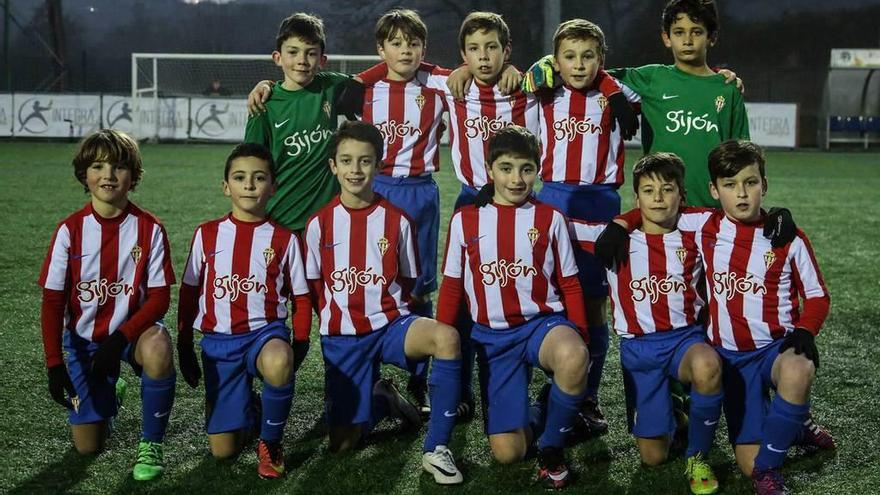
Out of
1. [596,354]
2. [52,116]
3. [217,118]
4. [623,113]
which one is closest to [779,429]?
[596,354]

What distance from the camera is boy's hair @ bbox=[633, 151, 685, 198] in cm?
323

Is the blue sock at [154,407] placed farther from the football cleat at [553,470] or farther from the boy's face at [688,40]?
the boy's face at [688,40]

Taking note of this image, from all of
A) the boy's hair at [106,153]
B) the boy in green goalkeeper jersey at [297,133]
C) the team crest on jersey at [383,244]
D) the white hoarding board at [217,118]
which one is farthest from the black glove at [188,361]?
the white hoarding board at [217,118]

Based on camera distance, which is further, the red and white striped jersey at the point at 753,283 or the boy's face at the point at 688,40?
the boy's face at the point at 688,40

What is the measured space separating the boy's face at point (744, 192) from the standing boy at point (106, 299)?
5.99ft

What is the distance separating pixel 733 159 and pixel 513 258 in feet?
2.48

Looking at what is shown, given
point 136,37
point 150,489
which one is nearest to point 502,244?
point 150,489

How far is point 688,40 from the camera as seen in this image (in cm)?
378

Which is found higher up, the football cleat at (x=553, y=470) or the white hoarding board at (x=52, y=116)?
the white hoarding board at (x=52, y=116)

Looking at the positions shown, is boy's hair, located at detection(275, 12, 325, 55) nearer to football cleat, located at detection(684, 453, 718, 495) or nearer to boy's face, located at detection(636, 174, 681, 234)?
boy's face, located at detection(636, 174, 681, 234)

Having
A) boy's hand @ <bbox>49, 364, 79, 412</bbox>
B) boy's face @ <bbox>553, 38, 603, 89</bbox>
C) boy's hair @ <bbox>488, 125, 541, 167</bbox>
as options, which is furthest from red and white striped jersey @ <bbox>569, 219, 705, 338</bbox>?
boy's hand @ <bbox>49, 364, 79, 412</bbox>

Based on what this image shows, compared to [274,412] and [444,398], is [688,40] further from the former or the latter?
[274,412]

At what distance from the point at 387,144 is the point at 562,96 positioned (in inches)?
28.4

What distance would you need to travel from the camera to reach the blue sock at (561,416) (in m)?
3.09
